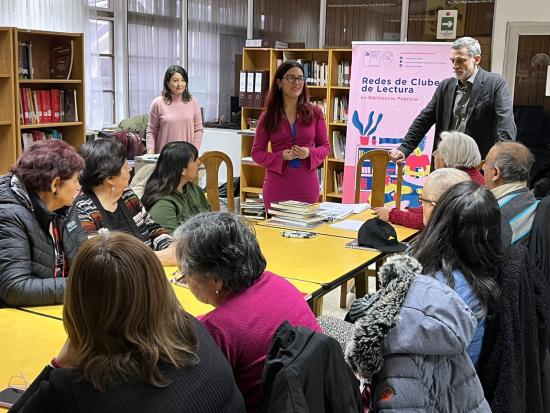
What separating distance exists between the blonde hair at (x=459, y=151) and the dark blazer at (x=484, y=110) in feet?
2.89

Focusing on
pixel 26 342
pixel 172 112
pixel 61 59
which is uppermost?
pixel 61 59

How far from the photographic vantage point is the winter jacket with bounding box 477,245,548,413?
1.91 m

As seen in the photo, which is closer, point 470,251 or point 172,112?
point 470,251

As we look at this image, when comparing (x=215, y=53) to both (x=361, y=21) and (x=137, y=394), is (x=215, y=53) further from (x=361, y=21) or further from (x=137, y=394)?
(x=137, y=394)

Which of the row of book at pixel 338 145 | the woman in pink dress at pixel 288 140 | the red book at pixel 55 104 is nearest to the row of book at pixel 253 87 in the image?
the row of book at pixel 338 145

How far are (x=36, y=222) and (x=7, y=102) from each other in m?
3.89

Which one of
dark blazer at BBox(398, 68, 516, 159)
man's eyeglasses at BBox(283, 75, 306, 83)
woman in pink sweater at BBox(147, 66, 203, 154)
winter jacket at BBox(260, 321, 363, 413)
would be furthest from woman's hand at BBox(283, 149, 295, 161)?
winter jacket at BBox(260, 321, 363, 413)

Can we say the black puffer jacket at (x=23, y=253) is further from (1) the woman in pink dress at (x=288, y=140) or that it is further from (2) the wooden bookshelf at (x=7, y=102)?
(2) the wooden bookshelf at (x=7, y=102)

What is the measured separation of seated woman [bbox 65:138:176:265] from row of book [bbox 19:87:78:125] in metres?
3.49

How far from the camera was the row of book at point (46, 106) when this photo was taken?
601 centimetres

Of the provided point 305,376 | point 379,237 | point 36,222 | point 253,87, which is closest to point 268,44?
point 253,87

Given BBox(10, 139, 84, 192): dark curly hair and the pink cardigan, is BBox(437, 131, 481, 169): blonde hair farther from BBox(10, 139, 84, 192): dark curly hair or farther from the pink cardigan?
the pink cardigan

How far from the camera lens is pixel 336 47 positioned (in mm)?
7168

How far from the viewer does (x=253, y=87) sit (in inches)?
284
